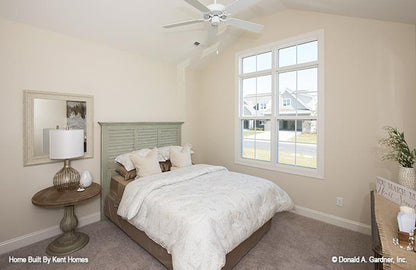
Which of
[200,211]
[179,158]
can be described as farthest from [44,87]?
[200,211]

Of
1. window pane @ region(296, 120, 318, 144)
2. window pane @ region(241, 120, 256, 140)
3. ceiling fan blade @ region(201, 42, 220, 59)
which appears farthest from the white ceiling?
window pane @ region(241, 120, 256, 140)

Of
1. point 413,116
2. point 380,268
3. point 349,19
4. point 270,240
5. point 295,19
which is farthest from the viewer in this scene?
point 295,19

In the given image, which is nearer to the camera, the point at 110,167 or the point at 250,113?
the point at 110,167

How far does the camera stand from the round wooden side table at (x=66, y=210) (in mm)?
2127

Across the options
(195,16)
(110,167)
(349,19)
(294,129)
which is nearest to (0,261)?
(110,167)

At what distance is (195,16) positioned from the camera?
2.92 metres

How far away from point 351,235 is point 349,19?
2895 mm

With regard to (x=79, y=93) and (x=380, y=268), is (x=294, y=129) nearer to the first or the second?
(x=380, y=268)

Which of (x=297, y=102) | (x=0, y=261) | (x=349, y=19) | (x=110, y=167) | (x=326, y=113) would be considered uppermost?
(x=349, y=19)

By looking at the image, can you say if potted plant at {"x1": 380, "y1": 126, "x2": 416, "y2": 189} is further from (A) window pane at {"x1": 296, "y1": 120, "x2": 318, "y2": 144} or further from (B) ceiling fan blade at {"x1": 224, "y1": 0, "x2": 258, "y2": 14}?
(B) ceiling fan blade at {"x1": 224, "y1": 0, "x2": 258, "y2": 14}

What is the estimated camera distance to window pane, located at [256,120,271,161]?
3.58 m

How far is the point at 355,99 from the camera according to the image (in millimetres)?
2650

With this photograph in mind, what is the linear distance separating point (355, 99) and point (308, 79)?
730mm

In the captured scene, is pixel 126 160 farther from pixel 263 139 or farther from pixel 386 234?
pixel 386 234
